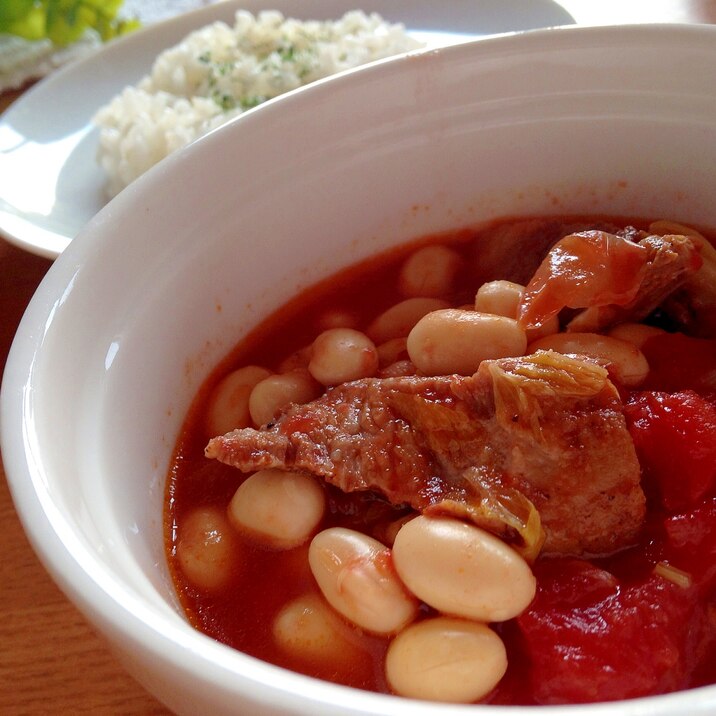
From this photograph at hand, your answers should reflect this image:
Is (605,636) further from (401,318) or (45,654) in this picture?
(45,654)

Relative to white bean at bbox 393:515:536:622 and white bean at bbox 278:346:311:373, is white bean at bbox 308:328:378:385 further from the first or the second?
white bean at bbox 393:515:536:622

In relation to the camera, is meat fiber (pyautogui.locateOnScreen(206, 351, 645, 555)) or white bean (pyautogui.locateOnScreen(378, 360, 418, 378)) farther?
white bean (pyautogui.locateOnScreen(378, 360, 418, 378))

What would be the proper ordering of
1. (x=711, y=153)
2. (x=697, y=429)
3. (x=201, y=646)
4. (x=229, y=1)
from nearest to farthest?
(x=201, y=646), (x=697, y=429), (x=711, y=153), (x=229, y=1)

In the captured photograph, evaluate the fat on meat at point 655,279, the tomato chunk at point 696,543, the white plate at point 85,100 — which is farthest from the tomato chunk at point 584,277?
the white plate at point 85,100

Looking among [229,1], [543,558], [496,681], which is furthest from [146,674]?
[229,1]

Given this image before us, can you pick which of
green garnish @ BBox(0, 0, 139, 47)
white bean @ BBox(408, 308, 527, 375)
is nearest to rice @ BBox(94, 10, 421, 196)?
green garnish @ BBox(0, 0, 139, 47)

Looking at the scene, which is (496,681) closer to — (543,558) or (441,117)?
(543,558)
